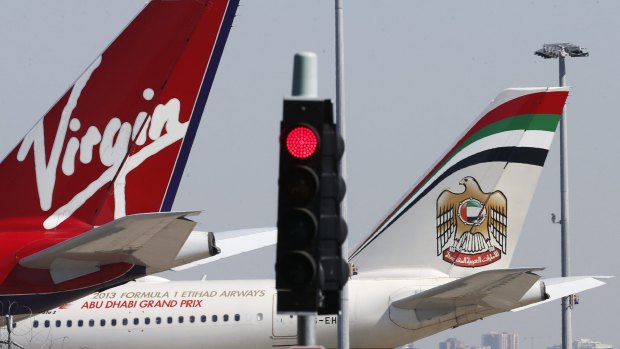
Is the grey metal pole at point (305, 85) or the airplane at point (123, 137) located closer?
the grey metal pole at point (305, 85)

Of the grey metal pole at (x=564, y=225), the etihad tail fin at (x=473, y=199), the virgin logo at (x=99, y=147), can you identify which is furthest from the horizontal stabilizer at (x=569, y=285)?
the virgin logo at (x=99, y=147)

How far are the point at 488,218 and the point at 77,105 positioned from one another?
1448 centimetres

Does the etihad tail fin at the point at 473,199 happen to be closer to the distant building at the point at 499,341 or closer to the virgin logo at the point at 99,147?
the virgin logo at the point at 99,147

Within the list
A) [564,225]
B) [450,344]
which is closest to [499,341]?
[450,344]

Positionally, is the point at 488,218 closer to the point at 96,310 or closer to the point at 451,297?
the point at 451,297

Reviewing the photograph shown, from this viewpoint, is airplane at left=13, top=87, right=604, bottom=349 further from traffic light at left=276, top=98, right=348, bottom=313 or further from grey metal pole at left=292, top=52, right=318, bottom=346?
traffic light at left=276, top=98, right=348, bottom=313

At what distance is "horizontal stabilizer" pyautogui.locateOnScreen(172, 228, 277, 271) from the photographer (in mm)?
29125

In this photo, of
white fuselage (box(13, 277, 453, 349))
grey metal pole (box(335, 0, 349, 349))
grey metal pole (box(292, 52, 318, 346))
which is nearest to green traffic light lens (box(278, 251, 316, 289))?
grey metal pole (box(292, 52, 318, 346))

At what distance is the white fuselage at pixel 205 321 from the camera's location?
32.0 metres

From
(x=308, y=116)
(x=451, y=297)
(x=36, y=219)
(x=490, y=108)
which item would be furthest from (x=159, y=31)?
(x=490, y=108)

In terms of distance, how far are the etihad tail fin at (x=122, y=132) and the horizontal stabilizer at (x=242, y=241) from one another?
7.84 m

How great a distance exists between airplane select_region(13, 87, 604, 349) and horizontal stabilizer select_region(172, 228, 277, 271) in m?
2.66

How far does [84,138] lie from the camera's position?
21156mm

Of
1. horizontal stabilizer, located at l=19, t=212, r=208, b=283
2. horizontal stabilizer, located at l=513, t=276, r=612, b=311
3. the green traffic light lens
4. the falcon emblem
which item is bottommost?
the green traffic light lens
